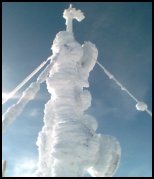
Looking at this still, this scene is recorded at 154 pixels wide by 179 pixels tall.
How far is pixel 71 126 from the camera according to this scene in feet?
46.7

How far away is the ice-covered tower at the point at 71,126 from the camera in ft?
45.3

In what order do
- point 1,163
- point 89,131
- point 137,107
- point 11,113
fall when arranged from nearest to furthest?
point 1,163
point 11,113
point 89,131
point 137,107

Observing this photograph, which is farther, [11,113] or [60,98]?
[60,98]

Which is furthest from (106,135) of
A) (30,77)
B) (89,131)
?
(30,77)

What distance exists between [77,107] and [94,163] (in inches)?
98.5

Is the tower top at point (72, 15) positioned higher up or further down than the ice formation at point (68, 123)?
higher up

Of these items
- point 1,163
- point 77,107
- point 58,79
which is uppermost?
point 58,79

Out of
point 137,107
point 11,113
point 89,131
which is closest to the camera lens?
point 11,113

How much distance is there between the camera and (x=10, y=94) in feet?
46.0

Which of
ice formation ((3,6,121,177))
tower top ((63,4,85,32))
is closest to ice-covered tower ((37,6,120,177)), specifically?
ice formation ((3,6,121,177))

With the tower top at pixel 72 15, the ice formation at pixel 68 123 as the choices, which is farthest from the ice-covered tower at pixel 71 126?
the tower top at pixel 72 15

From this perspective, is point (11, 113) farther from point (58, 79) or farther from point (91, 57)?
point (91, 57)

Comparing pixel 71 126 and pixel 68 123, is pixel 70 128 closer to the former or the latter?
pixel 71 126

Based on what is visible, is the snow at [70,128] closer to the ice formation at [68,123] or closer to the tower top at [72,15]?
the ice formation at [68,123]
